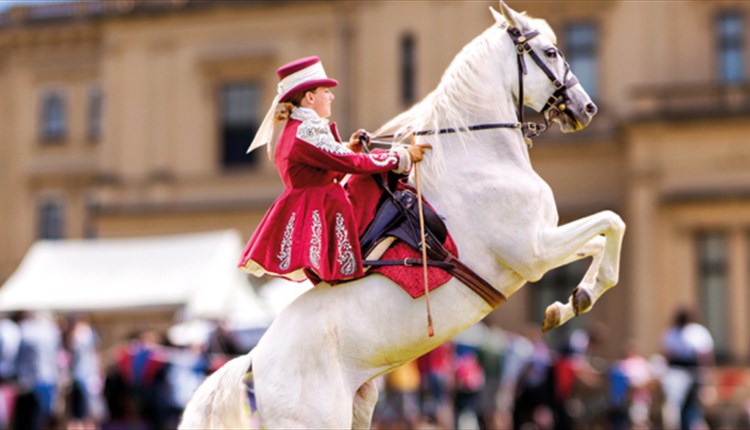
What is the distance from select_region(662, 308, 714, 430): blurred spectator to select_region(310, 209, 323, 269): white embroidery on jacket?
1389 cm

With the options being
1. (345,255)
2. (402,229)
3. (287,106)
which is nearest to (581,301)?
(402,229)

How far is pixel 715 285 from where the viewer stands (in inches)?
1238

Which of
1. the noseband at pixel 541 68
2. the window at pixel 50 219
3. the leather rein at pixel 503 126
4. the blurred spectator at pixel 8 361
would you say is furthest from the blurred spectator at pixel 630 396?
the window at pixel 50 219

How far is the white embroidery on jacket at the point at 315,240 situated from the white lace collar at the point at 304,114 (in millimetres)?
508

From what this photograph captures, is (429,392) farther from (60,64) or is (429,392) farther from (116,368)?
(60,64)

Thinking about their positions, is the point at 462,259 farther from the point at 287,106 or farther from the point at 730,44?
the point at 730,44

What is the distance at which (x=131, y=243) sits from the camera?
27188 mm

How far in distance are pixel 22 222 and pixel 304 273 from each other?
127ft

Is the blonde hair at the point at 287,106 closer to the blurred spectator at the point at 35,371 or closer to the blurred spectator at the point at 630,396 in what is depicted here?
the blurred spectator at the point at 35,371

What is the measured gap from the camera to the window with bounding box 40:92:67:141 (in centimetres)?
4456

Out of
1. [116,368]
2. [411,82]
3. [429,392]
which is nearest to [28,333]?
[116,368]

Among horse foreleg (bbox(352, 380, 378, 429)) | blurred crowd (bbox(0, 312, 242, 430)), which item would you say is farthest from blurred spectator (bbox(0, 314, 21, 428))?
horse foreleg (bbox(352, 380, 378, 429))

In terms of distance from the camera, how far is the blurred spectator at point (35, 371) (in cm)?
1752

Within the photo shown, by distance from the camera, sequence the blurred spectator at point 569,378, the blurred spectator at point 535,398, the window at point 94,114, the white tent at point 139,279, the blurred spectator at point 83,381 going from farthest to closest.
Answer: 1. the window at point 94,114
2. the white tent at point 139,279
3. the blurred spectator at point 535,398
4. the blurred spectator at point 569,378
5. the blurred spectator at point 83,381
